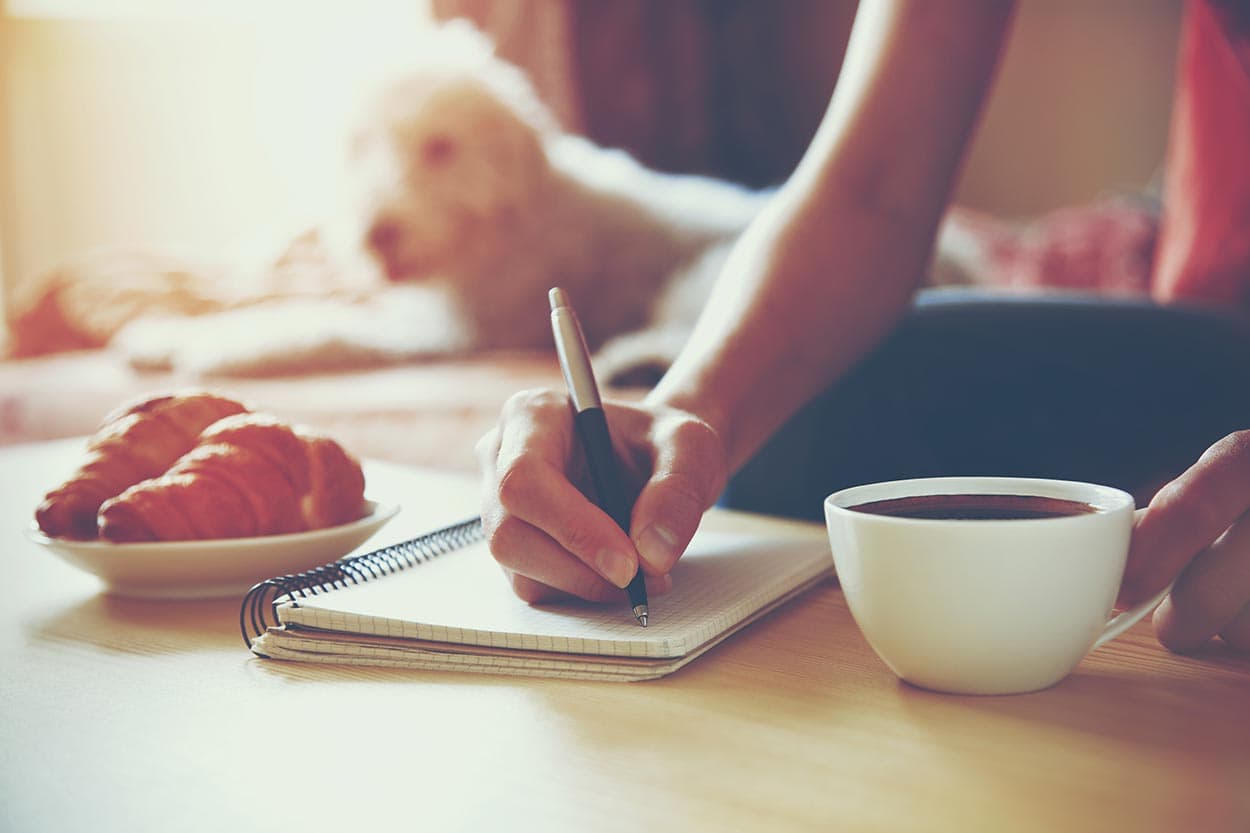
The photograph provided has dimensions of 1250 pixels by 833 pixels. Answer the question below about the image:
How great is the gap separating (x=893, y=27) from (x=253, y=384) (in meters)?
1.34

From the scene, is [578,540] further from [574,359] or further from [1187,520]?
[1187,520]

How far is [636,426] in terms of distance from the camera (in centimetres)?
66

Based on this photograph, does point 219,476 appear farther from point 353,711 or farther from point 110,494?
point 353,711

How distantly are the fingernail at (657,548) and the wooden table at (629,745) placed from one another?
1.9 inches

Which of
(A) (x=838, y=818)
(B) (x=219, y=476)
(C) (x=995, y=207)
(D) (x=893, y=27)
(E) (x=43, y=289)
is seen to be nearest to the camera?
(A) (x=838, y=818)

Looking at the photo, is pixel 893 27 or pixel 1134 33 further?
pixel 1134 33

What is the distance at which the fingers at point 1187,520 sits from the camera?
1.56 feet

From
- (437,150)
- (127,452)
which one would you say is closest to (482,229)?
(437,150)

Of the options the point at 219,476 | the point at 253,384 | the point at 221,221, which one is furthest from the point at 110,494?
the point at 221,221

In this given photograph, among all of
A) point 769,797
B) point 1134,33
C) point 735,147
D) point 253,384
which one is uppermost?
point 1134,33

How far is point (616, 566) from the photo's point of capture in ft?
1.70

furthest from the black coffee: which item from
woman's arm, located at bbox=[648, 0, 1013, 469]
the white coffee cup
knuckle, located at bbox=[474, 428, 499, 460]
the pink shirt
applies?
the pink shirt

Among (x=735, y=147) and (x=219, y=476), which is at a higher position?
(x=735, y=147)

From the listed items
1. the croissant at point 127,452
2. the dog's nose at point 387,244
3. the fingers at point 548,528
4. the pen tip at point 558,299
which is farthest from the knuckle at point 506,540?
the dog's nose at point 387,244
